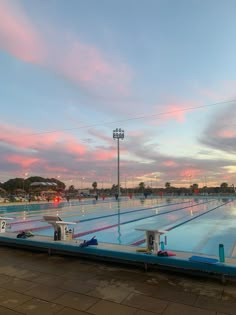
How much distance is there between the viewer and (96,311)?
2.98m

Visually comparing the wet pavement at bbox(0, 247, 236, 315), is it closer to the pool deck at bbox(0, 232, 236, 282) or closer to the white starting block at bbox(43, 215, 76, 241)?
the pool deck at bbox(0, 232, 236, 282)

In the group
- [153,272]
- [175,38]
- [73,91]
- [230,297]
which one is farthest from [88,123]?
[230,297]

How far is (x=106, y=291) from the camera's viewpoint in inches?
139

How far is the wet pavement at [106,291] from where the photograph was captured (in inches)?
119

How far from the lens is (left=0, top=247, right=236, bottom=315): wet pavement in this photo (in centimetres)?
302

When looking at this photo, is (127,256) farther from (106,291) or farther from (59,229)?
(59,229)

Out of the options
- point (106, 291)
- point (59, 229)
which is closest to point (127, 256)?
point (106, 291)

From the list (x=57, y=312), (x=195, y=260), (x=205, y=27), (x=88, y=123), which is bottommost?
(x=57, y=312)

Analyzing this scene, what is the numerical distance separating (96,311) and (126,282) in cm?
96

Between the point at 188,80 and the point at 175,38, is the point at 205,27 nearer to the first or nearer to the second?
the point at 175,38

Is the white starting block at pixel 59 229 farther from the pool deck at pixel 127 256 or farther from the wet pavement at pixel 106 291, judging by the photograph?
the wet pavement at pixel 106 291

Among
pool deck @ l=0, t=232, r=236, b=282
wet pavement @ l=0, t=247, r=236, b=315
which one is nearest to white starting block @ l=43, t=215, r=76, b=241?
pool deck @ l=0, t=232, r=236, b=282

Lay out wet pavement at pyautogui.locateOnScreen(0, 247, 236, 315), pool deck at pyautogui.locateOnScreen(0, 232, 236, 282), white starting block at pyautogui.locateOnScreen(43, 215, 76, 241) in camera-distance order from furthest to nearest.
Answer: white starting block at pyautogui.locateOnScreen(43, 215, 76, 241) < pool deck at pyautogui.locateOnScreen(0, 232, 236, 282) < wet pavement at pyautogui.locateOnScreen(0, 247, 236, 315)

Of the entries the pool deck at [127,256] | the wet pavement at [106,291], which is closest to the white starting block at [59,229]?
the pool deck at [127,256]
